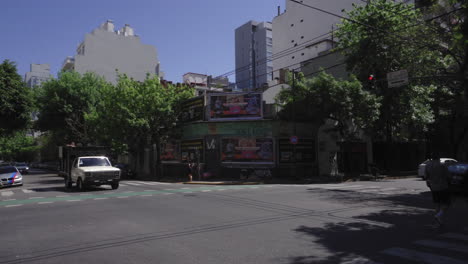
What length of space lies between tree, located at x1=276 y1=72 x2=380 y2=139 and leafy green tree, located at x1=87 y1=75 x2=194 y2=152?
11.0m

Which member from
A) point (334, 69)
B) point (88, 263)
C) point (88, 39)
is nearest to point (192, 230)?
point (88, 263)

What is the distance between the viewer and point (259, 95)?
26656mm

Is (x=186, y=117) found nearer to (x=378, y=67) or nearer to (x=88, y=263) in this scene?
(x=378, y=67)

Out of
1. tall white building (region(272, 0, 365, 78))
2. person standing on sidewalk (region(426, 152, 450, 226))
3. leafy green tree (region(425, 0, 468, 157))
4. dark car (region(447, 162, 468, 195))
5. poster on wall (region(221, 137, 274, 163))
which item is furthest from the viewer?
tall white building (region(272, 0, 365, 78))

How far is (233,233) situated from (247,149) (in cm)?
1901

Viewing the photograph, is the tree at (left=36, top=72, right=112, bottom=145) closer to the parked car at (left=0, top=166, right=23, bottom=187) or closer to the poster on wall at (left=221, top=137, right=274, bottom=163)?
the parked car at (left=0, top=166, right=23, bottom=187)

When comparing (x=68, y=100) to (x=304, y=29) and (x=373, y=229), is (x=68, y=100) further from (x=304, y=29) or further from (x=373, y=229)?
(x=373, y=229)

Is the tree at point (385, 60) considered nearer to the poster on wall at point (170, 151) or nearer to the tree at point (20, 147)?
the poster on wall at point (170, 151)

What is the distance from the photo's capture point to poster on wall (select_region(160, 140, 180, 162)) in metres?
31.3

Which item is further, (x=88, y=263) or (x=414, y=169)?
(x=414, y=169)

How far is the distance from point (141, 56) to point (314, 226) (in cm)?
6252

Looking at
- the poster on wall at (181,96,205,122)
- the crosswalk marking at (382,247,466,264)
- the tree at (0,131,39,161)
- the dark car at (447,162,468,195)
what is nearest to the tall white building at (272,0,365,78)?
the poster on wall at (181,96,205,122)

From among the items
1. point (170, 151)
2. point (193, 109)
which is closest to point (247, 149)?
point (193, 109)

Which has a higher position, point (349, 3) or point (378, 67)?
point (349, 3)
